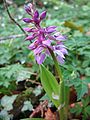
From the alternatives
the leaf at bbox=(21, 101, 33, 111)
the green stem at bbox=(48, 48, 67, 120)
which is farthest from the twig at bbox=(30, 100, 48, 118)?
the green stem at bbox=(48, 48, 67, 120)

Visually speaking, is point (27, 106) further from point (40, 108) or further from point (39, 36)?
point (39, 36)

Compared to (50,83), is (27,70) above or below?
below

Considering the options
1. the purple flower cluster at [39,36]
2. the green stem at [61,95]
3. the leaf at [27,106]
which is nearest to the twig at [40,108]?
the leaf at [27,106]

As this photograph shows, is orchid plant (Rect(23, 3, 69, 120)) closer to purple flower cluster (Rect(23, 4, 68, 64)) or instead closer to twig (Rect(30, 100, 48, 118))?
purple flower cluster (Rect(23, 4, 68, 64))

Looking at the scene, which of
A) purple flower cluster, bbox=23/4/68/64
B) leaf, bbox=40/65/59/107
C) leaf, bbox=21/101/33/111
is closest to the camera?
purple flower cluster, bbox=23/4/68/64

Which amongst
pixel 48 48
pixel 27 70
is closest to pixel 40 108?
pixel 27 70

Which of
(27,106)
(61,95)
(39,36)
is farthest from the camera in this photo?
(27,106)

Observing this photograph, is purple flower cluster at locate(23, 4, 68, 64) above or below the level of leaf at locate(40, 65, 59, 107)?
above

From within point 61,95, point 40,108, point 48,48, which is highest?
point 48,48

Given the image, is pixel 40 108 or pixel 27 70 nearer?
pixel 40 108

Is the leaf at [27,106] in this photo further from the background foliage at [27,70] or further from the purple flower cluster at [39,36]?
the purple flower cluster at [39,36]
